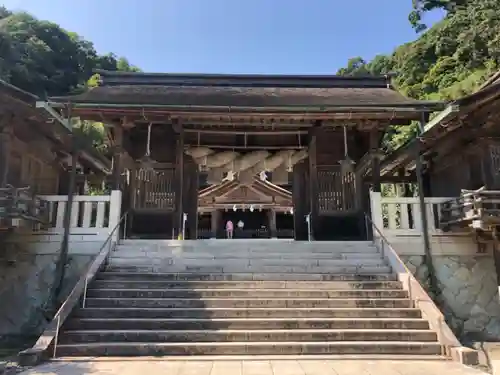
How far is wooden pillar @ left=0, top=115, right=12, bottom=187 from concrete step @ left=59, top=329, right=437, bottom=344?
16.6 ft

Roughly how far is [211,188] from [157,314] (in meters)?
14.5

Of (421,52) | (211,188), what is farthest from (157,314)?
(421,52)

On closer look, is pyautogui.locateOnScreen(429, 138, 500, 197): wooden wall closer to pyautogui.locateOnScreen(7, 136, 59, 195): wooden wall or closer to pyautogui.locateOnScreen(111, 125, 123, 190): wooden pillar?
pyautogui.locateOnScreen(111, 125, 123, 190): wooden pillar

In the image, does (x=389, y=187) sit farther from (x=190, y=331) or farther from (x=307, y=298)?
(x=190, y=331)

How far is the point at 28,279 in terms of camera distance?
917cm

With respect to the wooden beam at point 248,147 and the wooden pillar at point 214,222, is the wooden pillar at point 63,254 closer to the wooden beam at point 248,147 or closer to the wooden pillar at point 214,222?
the wooden beam at point 248,147

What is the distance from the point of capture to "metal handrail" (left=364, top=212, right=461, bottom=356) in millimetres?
6290

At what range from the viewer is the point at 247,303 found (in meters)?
7.34

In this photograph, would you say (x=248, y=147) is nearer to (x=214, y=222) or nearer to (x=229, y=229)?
(x=214, y=222)

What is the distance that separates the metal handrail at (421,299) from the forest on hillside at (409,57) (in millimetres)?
16020

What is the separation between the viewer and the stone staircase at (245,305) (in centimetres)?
629

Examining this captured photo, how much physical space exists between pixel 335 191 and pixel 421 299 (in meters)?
5.40

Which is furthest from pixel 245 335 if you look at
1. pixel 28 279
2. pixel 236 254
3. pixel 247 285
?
pixel 28 279

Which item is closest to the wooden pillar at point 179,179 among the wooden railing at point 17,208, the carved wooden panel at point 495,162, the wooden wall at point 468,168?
the wooden railing at point 17,208
